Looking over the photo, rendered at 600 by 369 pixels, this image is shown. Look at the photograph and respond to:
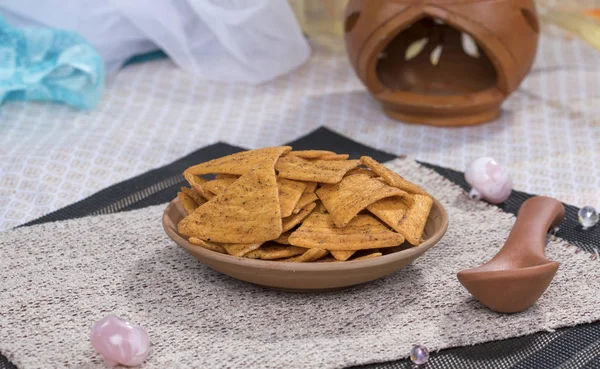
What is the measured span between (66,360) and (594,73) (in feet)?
4.76

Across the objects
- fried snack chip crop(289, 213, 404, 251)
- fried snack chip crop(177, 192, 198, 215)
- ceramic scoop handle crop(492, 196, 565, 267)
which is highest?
fried snack chip crop(289, 213, 404, 251)

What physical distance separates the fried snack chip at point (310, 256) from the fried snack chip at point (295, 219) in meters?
0.03

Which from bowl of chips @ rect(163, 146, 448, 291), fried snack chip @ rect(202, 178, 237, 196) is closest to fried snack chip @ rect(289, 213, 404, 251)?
bowl of chips @ rect(163, 146, 448, 291)

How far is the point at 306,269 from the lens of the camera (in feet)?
2.47

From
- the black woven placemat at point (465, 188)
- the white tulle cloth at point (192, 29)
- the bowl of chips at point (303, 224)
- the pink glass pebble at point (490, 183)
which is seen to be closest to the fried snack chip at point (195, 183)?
the bowl of chips at point (303, 224)

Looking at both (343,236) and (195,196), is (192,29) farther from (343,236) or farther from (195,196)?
(343,236)

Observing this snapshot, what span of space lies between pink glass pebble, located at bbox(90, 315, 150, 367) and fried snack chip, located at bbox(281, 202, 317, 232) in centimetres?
17

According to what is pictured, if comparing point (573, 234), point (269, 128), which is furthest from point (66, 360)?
point (269, 128)

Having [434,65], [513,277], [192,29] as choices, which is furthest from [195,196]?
[192,29]

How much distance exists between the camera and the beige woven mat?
737mm

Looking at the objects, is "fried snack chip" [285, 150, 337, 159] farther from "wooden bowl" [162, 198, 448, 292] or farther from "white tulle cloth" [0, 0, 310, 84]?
"white tulle cloth" [0, 0, 310, 84]

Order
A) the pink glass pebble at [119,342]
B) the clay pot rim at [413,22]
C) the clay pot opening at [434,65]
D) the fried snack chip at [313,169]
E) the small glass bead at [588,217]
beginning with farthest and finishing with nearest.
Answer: the clay pot opening at [434,65], the clay pot rim at [413,22], the small glass bead at [588,217], the fried snack chip at [313,169], the pink glass pebble at [119,342]

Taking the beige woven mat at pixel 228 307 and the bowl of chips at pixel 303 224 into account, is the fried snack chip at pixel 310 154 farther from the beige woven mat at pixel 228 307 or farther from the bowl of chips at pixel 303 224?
the beige woven mat at pixel 228 307

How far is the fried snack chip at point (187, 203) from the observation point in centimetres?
86
